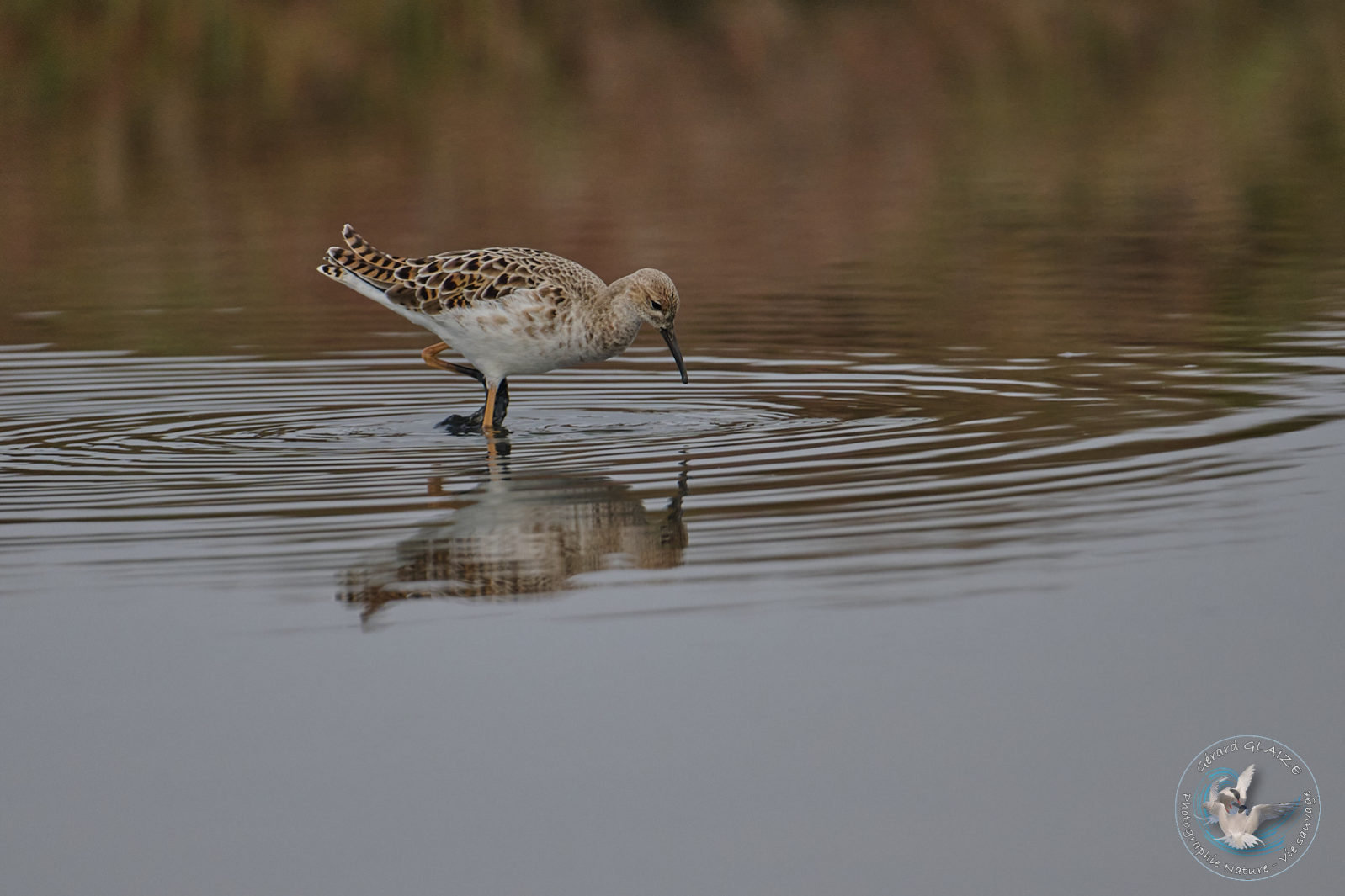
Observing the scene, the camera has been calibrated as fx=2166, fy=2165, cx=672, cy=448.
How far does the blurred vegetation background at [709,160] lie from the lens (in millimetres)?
20984

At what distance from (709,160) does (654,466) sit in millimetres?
24398

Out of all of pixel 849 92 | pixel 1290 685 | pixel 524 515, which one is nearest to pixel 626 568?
pixel 524 515

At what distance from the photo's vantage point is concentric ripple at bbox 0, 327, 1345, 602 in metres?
9.96

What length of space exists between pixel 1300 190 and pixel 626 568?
2191cm

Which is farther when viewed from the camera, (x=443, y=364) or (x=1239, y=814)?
(x=443, y=364)

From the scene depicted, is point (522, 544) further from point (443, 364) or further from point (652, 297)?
point (443, 364)

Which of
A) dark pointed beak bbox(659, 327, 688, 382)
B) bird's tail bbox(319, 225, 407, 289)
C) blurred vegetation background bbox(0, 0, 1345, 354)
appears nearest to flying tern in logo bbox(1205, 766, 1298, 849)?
dark pointed beak bbox(659, 327, 688, 382)

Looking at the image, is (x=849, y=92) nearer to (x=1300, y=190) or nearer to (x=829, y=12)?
(x=829, y=12)

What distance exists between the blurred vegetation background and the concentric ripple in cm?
206

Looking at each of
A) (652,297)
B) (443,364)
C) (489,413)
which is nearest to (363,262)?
(443,364)

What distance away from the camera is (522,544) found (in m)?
10.3

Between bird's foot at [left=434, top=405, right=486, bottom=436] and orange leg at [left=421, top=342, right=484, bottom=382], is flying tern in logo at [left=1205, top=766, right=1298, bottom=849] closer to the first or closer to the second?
bird's foot at [left=434, top=405, right=486, bottom=436]

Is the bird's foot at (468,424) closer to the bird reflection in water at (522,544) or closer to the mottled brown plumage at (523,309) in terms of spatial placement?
the mottled brown plumage at (523,309)

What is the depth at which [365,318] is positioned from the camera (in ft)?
69.7
